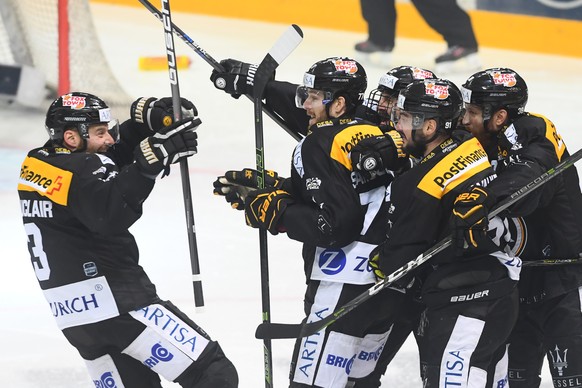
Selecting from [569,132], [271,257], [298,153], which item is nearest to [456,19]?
[569,132]

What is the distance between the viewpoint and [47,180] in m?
4.12

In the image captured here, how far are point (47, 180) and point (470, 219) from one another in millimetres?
1415

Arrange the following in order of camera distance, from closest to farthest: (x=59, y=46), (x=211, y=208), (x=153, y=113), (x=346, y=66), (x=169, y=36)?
(x=346, y=66), (x=169, y=36), (x=153, y=113), (x=211, y=208), (x=59, y=46)

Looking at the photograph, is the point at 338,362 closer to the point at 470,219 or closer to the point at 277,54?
the point at 470,219

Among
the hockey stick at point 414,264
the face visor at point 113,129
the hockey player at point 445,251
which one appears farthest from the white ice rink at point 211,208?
the face visor at point 113,129

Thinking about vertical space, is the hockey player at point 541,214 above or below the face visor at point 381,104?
below

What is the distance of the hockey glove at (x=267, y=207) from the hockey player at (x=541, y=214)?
2.48 feet

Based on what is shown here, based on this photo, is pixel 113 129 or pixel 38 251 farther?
pixel 113 129

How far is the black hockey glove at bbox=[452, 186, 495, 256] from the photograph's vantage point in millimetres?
3855

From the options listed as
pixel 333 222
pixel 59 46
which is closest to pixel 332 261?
pixel 333 222

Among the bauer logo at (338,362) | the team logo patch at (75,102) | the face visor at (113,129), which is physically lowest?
the bauer logo at (338,362)

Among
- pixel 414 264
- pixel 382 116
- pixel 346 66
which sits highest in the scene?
pixel 346 66

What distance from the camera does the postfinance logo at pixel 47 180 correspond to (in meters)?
4.09

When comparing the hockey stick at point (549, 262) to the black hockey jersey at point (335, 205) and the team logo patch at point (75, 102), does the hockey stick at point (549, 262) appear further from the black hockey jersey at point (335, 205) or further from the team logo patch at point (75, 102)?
the team logo patch at point (75, 102)
